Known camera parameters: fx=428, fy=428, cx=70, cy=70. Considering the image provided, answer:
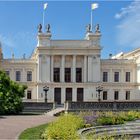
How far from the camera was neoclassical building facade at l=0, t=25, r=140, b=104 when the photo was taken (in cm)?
7400

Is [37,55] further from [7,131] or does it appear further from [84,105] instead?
[7,131]

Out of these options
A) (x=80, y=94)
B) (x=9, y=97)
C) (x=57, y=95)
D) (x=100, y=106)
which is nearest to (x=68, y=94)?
(x=57, y=95)

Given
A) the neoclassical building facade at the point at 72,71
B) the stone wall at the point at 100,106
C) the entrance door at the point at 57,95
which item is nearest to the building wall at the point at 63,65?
the neoclassical building facade at the point at 72,71

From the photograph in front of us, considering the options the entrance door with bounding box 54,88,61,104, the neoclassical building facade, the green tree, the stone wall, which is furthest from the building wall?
the stone wall

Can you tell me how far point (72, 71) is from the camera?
7444 centimetres

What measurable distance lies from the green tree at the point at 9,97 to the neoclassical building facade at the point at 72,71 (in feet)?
88.7

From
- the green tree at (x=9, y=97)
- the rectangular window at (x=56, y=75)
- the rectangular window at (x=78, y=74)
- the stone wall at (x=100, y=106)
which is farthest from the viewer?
A: the rectangular window at (x=78, y=74)

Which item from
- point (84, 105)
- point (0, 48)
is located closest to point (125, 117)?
point (84, 105)

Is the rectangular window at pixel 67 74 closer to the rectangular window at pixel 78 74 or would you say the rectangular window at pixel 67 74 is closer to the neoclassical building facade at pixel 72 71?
the neoclassical building facade at pixel 72 71

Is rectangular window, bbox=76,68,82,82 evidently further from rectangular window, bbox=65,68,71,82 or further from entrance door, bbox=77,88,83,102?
entrance door, bbox=77,88,83,102

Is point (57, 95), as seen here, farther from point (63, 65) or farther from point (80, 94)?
point (63, 65)

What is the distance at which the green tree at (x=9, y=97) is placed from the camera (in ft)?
143

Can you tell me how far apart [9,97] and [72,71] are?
30.7 m

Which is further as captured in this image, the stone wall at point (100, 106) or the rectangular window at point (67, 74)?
the rectangular window at point (67, 74)
